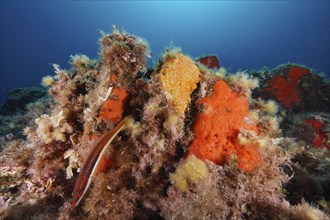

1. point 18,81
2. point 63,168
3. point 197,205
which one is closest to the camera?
point 197,205

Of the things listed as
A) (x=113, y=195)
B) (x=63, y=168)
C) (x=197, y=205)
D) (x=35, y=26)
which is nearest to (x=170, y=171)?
(x=197, y=205)

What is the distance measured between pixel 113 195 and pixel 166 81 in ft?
6.51

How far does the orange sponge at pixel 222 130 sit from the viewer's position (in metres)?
3.41

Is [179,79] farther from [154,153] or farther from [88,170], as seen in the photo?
[88,170]

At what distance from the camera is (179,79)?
12.4 ft

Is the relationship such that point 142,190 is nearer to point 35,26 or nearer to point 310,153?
point 310,153

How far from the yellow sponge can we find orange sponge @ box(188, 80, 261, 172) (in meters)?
0.31

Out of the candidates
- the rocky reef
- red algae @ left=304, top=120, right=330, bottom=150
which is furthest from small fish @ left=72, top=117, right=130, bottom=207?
red algae @ left=304, top=120, right=330, bottom=150

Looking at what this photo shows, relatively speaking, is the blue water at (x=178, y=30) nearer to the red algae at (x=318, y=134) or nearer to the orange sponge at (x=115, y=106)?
the red algae at (x=318, y=134)

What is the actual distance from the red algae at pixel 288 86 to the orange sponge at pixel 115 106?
8852 mm

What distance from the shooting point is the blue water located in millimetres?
111250

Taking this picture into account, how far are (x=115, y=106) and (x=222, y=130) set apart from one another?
186 centimetres

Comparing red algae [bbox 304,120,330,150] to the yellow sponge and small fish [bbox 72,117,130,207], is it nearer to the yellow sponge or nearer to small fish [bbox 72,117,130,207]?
the yellow sponge

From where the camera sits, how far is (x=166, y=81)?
12.1ft
